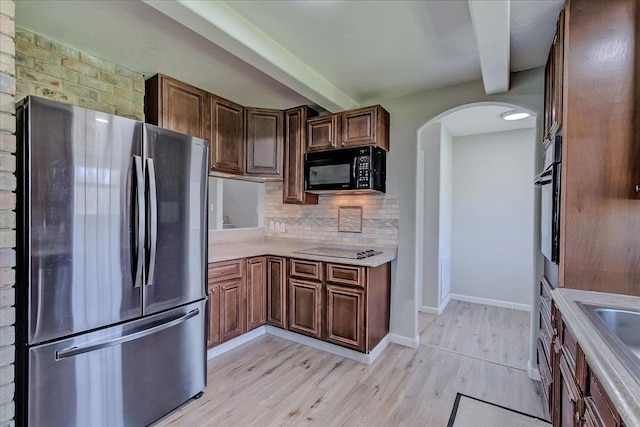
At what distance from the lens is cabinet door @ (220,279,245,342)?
2.77 metres

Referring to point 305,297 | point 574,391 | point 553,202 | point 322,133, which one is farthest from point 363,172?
point 574,391

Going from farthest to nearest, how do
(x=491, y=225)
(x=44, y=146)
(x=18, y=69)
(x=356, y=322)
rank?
(x=491, y=225) → (x=356, y=322) → (x=18, y=69) → (x=44, y=146)

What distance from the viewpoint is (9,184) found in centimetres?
137

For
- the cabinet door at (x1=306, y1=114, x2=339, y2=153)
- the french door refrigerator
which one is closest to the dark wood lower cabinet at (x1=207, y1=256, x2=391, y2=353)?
the french door refrigerator

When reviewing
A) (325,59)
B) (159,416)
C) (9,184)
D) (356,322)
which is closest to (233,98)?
(325,59)

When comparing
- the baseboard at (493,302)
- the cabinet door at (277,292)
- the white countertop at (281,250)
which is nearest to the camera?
the white countertop at (281,250)

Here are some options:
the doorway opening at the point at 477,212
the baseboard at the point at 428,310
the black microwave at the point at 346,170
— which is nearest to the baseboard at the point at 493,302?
the doorway opening at the point at 477,212

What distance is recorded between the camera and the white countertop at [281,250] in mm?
2730

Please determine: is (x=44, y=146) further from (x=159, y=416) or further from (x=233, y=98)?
(x=233, y=98)

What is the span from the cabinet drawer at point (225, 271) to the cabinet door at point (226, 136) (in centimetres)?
93

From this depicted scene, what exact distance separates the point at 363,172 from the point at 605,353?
220 cm

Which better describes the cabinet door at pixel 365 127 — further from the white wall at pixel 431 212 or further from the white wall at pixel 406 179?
the white wall at pixel 431 212

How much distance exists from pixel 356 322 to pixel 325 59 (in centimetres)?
219

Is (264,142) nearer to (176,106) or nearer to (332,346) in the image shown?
(176,106)
